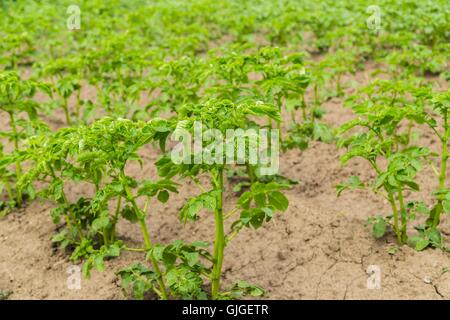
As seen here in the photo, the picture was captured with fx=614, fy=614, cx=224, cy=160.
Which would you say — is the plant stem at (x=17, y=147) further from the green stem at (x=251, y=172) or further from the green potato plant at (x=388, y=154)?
the green potato plant at (x=388, y=154)

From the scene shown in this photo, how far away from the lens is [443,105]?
3348 millimetres

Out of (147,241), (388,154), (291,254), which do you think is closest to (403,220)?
(388,154)

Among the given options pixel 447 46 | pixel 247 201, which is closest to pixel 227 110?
Result: pixel 247 201

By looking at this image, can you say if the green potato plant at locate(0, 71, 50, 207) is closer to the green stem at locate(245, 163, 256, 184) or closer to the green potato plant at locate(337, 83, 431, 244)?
the green stem at locate(245, 163, 256, 184)

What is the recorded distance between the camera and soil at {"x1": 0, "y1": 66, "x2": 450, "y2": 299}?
141 inches

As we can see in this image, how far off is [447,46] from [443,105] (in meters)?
2.68

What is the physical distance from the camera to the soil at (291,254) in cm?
359

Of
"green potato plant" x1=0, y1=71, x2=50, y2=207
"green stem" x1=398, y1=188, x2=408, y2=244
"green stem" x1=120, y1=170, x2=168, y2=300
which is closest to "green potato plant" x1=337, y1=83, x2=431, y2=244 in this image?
"green stem" x1=398, y1=188, x2=408, y2=244

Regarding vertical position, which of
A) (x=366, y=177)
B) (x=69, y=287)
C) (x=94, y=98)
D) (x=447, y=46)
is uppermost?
(x=447, y=46)

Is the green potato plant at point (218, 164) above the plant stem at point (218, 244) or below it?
above

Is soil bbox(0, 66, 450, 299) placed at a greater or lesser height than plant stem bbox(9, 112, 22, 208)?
lesser

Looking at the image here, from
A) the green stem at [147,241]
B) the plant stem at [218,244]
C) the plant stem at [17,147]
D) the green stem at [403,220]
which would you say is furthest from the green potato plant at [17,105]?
the green stem at [403,220]

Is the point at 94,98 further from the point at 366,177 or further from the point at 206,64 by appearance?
the point at 366,177
